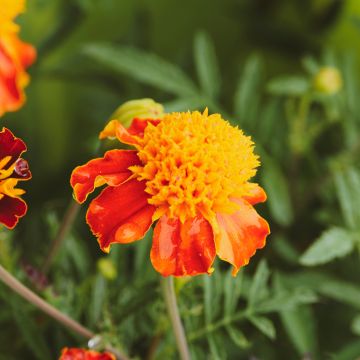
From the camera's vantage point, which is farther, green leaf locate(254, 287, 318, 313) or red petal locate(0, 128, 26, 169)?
green leaf locate(254, 287, 318, 313)

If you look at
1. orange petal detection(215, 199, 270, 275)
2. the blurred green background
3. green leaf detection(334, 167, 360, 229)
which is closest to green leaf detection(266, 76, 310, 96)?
the blurred green background

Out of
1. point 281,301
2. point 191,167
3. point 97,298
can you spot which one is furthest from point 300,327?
point 191,167

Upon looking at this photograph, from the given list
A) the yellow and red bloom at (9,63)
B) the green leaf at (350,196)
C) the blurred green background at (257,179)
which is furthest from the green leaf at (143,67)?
the green leaf at (350,196)

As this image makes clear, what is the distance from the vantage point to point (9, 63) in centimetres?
65

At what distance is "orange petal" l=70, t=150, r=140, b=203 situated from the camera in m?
0.41

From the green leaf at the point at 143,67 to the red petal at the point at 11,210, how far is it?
15.0 inches

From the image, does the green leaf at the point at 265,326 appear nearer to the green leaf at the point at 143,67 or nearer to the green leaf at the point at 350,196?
the green leaf at the point at 350,196

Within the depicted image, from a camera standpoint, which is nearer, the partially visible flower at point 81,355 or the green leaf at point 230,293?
the partially visible flower at point 81,355

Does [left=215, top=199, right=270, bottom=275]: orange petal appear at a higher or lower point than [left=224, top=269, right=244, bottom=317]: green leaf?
higher

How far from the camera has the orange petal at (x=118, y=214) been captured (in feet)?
1.31

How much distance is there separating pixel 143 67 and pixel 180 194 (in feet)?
1.31

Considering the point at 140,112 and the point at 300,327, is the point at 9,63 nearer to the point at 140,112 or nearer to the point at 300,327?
the point at 140,112

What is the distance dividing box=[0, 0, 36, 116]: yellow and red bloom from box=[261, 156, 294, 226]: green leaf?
0.28 m

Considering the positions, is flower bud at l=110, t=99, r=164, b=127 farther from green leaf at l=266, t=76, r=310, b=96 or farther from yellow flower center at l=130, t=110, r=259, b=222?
green leaf at l=266, t=76, r=310, b=96
